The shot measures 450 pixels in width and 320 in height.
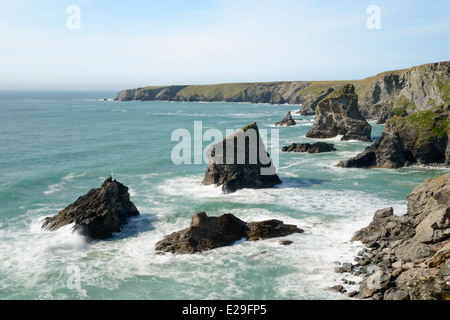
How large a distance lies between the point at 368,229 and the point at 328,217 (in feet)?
19.2

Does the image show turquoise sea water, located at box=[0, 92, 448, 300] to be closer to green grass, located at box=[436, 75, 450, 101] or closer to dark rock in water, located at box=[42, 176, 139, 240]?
dark rock in water, located at box=[42, 176, 139, 240]

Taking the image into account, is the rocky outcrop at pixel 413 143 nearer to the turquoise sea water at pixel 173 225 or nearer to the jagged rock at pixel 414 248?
the turquoise sea water at pixel 173 225

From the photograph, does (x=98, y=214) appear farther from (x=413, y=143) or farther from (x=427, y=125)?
(x=427, y=125)

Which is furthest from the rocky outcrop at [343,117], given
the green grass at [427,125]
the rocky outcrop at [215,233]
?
the rocky outcrop at [215,233]

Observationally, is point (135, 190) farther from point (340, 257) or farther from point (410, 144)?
point (410, 144)

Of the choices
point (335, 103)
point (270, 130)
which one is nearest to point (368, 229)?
point (335, 103)

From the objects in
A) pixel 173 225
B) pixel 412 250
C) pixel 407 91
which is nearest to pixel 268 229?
pixel 173 225

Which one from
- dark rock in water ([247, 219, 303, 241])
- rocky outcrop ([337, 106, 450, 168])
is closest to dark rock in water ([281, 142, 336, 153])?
rocky outcrop ([337, 106, 450, 168])

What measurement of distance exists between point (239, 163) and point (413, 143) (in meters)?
29.2

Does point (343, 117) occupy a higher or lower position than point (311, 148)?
higher

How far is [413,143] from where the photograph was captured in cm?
5812

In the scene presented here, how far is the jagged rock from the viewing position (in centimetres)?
1997

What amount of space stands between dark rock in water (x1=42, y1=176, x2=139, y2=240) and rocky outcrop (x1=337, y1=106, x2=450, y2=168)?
36.4 metres
